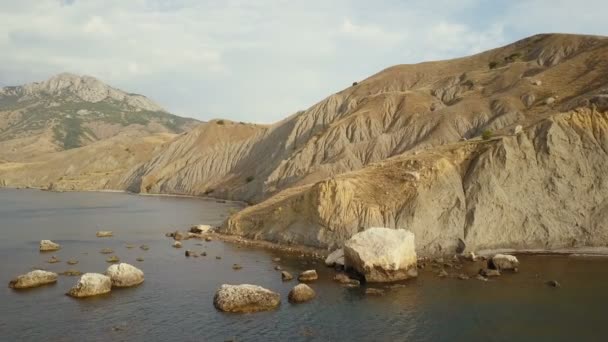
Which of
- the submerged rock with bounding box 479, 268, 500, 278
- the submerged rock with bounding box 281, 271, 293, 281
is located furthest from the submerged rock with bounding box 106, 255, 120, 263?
the submerged rock with bounding box 479, 268, 500, 278

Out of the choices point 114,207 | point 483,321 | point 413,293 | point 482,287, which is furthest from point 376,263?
point 114,207

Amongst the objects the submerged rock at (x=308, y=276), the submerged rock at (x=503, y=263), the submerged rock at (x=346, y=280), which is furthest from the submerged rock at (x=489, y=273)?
the submerged rock at (x=308, y=276)

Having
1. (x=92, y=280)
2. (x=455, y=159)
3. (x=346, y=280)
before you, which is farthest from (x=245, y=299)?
(x=455, y=159)

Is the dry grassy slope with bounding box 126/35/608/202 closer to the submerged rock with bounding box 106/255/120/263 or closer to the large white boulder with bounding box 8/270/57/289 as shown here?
the submerged rock with bounding box 106/255/120/263

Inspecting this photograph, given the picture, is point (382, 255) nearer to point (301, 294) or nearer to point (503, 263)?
point (301, 294)

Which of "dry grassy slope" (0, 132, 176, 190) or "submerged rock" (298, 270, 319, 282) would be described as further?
"dry grassy slope" (0, 132, 176, 190)

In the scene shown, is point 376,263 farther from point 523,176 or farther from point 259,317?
point 523,176
